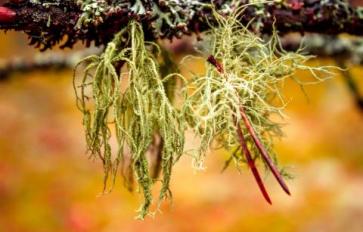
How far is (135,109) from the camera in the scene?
3.09 ft

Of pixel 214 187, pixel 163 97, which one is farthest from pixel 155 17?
pixel 214 187

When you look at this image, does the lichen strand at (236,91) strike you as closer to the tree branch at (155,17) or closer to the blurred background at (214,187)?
the tree branch at (155,17)

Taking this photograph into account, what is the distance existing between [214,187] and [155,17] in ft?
8.15

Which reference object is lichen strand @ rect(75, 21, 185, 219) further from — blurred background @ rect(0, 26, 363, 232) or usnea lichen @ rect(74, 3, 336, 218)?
blurred background @ rect(0, 26, 363, 232)

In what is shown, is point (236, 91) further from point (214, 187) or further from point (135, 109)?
point (214, 187)

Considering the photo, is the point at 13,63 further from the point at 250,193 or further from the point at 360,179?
the point at 360,179

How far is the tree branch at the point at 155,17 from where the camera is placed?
2.96 ft

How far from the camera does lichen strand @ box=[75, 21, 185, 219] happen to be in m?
0.94

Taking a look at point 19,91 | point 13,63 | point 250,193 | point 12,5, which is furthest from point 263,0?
point 19,91

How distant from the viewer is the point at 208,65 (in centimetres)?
97

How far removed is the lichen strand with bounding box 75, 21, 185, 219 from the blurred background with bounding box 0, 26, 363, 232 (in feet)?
6.46

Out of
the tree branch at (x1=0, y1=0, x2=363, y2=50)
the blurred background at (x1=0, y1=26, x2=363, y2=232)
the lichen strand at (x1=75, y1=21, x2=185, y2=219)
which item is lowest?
the blurred background at (x1=0, y1=26, x2=363, y2=232)

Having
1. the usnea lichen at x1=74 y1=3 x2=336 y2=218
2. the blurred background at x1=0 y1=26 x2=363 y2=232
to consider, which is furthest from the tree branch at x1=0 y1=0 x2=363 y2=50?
the blurred background at x1=0 y1=26 x2=363 y2=232

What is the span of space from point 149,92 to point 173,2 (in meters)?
0.16
